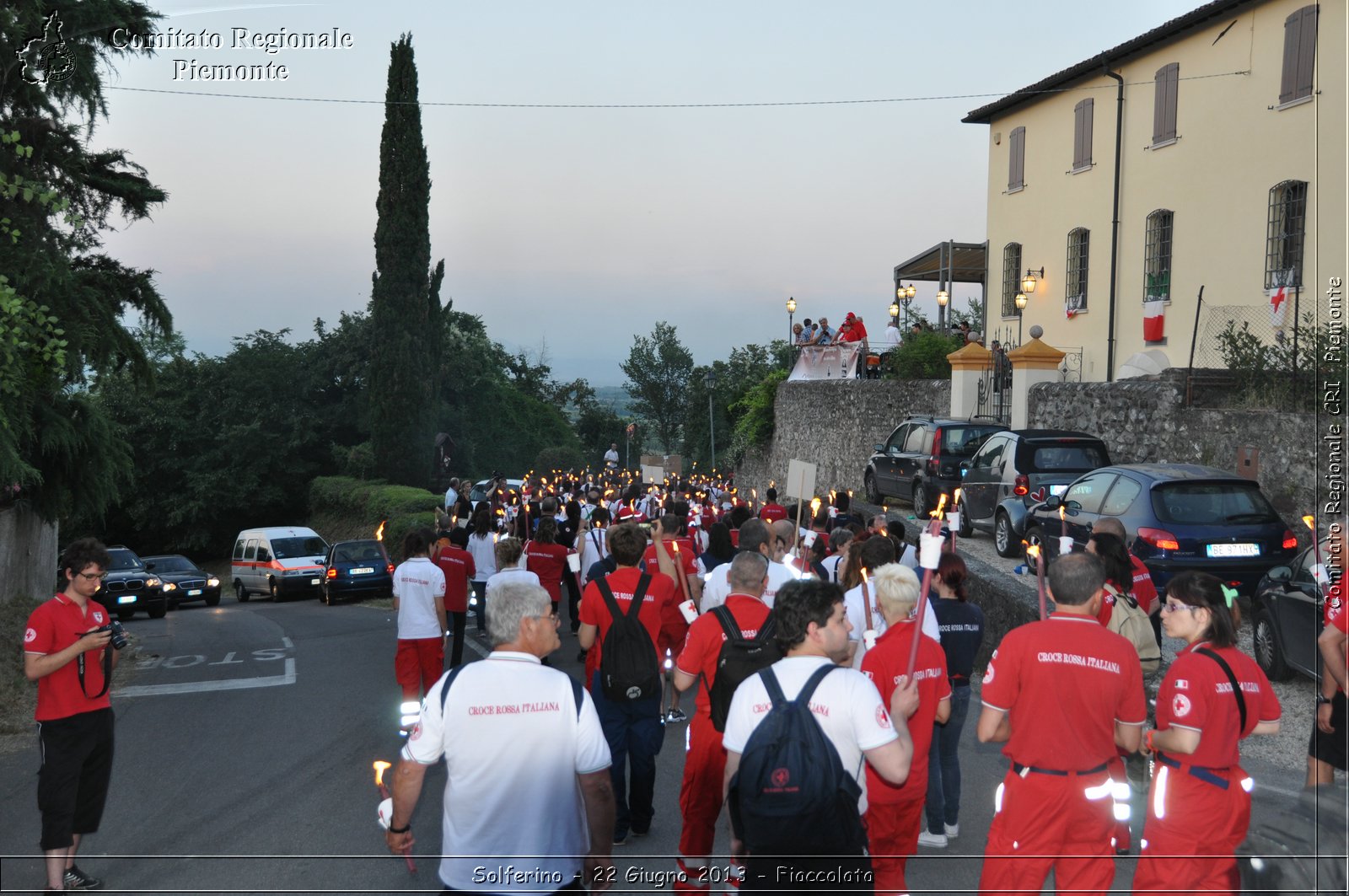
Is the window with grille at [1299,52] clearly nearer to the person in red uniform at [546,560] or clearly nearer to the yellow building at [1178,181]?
the yellow building at [1178,181]

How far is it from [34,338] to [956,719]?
9709mm

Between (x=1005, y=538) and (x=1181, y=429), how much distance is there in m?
3.25

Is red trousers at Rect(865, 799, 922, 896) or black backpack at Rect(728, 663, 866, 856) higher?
black backpack at Rect(728, 663, 866, 856)

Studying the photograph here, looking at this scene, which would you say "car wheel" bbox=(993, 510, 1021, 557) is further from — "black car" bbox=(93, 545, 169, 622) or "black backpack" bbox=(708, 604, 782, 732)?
"black car" bbox=(93, 545, 169, 622)

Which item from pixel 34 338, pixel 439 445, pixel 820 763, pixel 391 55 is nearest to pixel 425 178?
pixel 391 55

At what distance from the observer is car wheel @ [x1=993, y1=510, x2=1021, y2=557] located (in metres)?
16.0

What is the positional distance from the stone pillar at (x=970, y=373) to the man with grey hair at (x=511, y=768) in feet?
68.0

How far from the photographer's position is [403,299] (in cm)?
3678

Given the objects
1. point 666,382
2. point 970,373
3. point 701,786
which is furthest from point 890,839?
point 666,382

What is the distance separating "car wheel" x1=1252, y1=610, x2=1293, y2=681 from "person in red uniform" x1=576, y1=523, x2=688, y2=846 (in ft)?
18.9

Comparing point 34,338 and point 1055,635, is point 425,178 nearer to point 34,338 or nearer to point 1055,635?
point 34,338

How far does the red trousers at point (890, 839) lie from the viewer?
5340 mm

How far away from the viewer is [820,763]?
3.84 meters

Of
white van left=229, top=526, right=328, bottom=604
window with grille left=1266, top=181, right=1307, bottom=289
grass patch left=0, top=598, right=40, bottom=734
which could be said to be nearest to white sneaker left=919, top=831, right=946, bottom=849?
grass patch left=0, top=598, right=40, bottom=734
